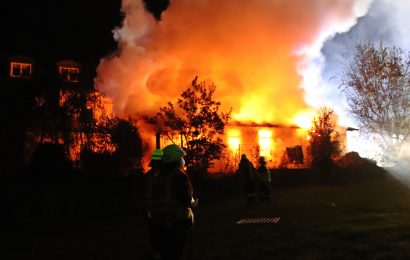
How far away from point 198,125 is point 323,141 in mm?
8700

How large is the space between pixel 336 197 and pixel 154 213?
11420mm

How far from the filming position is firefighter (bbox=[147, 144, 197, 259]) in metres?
4.90

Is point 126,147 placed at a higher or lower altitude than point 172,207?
higher

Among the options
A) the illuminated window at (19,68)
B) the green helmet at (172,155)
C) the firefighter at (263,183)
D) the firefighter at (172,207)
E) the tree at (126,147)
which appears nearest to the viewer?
the firefighter at (172,207)

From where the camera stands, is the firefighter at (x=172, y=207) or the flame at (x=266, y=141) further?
the flame at (x=266, y=141)

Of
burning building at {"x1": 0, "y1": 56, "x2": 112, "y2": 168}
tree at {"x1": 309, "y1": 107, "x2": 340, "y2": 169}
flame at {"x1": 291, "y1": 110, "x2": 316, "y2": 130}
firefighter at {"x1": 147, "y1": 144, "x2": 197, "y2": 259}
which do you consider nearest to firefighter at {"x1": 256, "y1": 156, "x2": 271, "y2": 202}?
burning building at {"x1": 0, "y1": 56, "x2": 112, "y2": 168}

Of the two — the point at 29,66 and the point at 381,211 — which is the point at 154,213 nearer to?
the point at 381,211

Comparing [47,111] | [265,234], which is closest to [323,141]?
[47,111]

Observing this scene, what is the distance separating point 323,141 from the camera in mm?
22594

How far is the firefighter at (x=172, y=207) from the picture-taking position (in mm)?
4902

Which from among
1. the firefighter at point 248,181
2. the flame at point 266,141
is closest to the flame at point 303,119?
the flame at point 266,141

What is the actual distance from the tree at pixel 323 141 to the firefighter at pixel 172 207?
730 inches

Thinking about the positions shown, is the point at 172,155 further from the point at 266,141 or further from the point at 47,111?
the point at 266,141

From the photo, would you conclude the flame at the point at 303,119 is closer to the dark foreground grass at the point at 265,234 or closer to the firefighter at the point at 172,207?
the dark foreground grass at the point at 265,234
